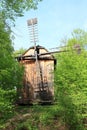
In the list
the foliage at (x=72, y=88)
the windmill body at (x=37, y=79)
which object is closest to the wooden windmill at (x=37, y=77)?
the windmill body at (x=37, y=79)

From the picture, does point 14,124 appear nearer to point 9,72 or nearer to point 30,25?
point 9,72

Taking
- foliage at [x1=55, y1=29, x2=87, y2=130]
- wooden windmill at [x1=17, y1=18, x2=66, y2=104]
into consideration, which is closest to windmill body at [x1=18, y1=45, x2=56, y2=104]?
wooden windmill at [x1=17, y1=18, x2=66, y2=104]

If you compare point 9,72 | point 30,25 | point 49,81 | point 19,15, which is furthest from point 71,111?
point 30,25

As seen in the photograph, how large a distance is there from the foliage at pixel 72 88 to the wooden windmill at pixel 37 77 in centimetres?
644

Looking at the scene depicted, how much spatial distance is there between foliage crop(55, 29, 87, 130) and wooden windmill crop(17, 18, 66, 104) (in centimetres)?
644

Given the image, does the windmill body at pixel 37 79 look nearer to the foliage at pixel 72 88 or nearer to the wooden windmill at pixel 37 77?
the wooden windmill at pixel 37 77

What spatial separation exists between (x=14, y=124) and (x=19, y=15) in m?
7.81

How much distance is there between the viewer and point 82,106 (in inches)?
981

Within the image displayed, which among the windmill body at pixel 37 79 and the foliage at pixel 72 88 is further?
the windmill body at pixel 37 79

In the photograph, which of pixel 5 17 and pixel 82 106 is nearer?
pixel 5 17

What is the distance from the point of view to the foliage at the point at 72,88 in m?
24.8

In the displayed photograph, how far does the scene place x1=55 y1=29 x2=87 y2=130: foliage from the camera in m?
24.8

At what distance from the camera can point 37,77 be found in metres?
34.3

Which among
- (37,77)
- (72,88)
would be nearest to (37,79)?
(37,77)
